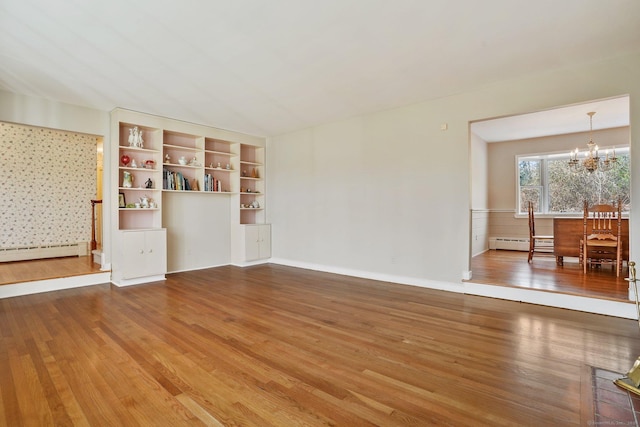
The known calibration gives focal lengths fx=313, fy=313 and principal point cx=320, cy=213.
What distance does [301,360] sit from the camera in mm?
2359

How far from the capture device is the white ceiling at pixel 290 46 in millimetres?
2547

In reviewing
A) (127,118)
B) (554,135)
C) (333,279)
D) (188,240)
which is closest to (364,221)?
(333,279)

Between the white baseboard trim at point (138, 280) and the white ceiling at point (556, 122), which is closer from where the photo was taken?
the white baseboard trim at point (138, 280)

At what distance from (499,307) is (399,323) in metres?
1.37

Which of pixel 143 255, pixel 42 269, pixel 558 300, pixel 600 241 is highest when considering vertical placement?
pixel 600 241

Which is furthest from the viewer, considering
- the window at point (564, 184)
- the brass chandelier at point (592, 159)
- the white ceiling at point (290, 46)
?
the window at point (564, 184)

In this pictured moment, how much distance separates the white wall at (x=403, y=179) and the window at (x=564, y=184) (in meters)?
4.72

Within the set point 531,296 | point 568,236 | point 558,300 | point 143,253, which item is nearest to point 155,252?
point 143,253

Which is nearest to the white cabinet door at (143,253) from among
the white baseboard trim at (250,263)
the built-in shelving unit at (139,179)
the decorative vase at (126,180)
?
the built-in shelving unit at (139,179)

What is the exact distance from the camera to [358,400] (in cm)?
185

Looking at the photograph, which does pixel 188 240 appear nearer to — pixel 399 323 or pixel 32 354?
pixel 32 354

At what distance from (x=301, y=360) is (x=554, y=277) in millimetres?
4088

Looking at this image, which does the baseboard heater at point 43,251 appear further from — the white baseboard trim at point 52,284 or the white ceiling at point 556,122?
the white ceiling at point 556,122

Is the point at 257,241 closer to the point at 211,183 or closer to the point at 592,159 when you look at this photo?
the point at 211,183
